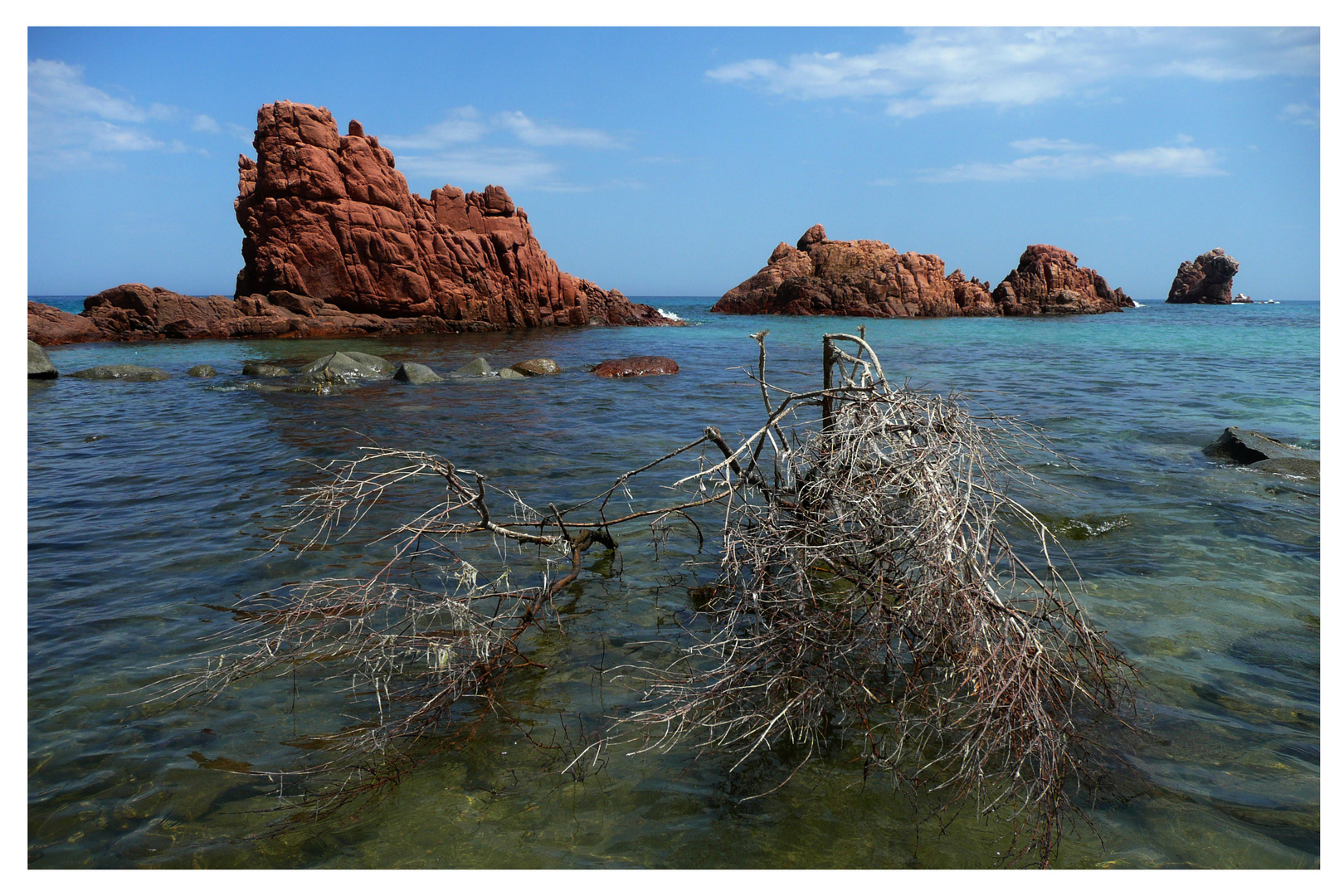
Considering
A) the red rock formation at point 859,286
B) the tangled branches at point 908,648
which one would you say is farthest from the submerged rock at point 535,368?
the red rock formation at point 859,286

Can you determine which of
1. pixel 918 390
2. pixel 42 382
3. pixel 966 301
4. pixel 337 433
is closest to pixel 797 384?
pixel 337 433

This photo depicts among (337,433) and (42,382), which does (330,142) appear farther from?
(337,433)

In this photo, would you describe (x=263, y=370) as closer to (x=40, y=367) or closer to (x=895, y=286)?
(x=40, y=367)

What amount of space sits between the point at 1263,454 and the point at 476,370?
1612cm

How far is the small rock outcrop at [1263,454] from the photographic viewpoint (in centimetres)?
862

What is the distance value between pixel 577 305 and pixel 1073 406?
32982mm

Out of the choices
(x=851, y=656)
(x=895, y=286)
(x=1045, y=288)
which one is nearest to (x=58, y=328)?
(x=851, y=656)

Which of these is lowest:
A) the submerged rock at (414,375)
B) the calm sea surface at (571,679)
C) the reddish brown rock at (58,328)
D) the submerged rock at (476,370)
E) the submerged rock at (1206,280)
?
the calm sea surface at (571,679)

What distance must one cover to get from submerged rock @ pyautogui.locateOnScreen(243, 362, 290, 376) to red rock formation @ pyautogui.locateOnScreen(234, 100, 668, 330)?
57.8 feet

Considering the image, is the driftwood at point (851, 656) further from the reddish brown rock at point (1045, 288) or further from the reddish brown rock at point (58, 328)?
the reddish brown rock at point (1045, 288)

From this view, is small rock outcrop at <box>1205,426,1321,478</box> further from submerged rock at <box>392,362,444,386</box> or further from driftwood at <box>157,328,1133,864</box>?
submerged rock at <box>392,362,444,386</box>

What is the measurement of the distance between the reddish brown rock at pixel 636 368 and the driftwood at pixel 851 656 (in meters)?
14.5

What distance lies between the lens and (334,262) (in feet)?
113

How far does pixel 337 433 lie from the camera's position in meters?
11.3
